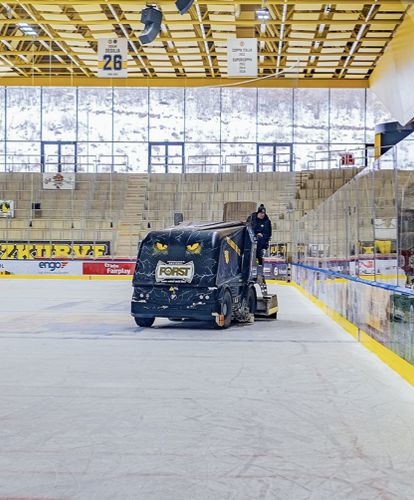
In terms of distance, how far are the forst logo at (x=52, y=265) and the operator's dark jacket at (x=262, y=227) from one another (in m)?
16.0

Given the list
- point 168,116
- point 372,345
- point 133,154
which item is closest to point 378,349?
point 372,345

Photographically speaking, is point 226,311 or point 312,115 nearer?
point 226,311

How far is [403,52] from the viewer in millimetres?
25047

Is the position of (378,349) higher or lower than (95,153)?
lower

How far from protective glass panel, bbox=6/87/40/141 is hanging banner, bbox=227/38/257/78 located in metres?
19.5

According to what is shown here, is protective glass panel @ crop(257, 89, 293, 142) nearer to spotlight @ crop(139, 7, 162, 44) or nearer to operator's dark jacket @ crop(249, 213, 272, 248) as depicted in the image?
spotlight @ crop(139, 7, 162, 44)

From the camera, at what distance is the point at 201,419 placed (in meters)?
5.56

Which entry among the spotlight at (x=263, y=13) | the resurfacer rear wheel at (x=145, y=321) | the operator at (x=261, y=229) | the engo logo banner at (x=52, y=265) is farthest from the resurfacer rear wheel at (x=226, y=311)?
the engo logo banner at (x=52, y=265)

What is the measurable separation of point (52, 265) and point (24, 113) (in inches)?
430

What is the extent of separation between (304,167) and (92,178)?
9184 mm

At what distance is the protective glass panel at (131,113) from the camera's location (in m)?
36.8

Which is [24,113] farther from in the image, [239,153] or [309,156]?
[309,156]

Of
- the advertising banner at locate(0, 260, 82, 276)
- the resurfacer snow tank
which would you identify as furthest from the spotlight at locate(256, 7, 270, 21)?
the resurfacer snow tank

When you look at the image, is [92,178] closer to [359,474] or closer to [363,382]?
[363,382]
